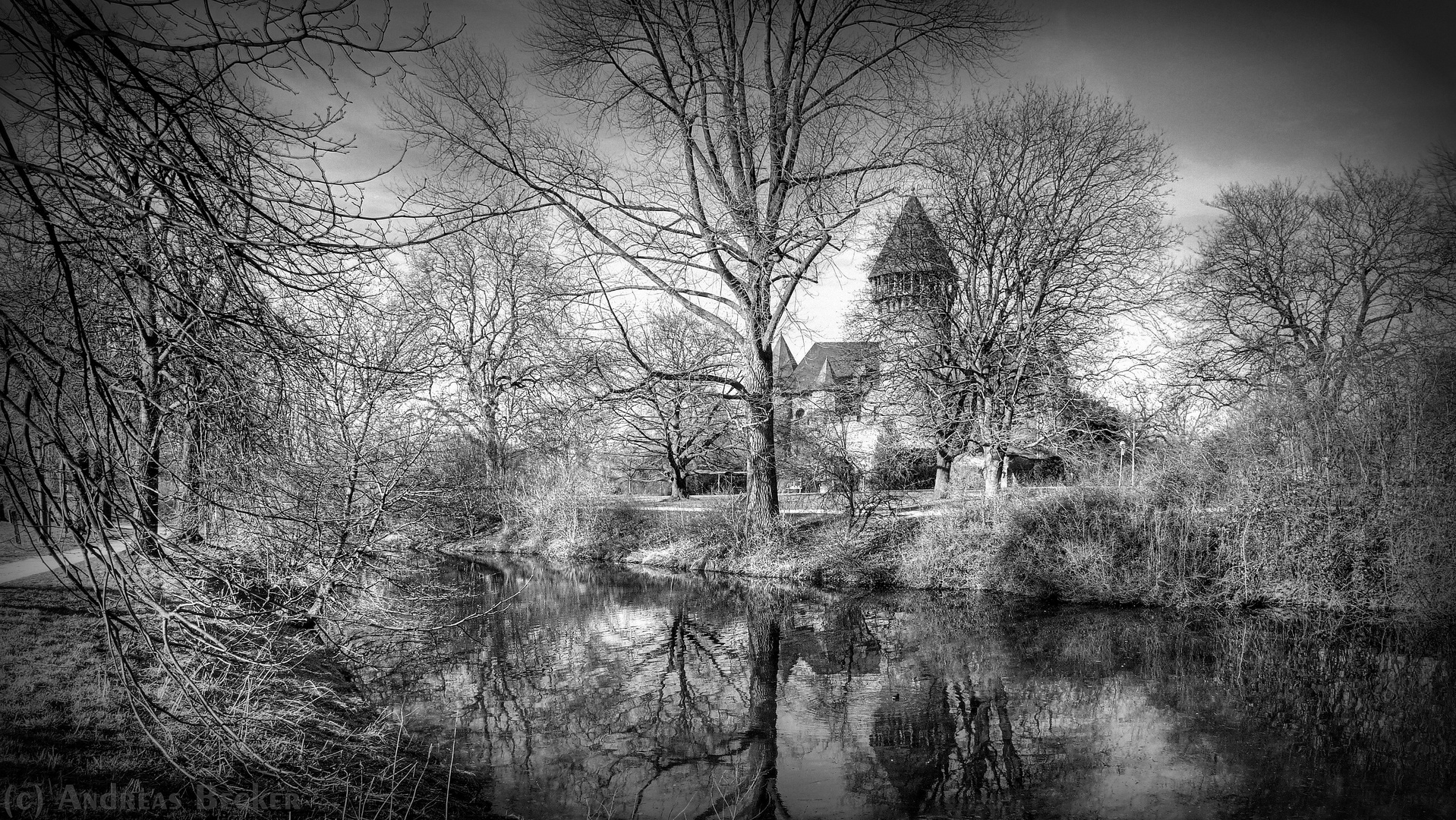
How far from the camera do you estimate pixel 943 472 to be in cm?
2503

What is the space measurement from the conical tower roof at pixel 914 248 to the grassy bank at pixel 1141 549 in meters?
7.41

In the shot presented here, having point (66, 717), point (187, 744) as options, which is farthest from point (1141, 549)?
point (66, 717)

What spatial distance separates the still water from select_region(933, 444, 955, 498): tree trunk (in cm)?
786

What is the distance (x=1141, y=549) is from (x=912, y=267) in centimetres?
979

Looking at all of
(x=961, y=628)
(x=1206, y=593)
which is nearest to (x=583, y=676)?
(x=961, y=628)

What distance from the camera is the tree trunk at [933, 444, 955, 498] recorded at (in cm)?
2156

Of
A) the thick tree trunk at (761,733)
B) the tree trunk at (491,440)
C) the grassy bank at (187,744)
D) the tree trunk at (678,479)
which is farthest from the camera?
the tree trunk at (678,479)

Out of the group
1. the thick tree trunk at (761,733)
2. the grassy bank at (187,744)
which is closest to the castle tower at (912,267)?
the thick tree trunk at (761,733)

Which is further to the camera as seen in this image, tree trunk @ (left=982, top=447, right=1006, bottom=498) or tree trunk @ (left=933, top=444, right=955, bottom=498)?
tree trunk @ (left=933, top=444, right=955, bottom=498)

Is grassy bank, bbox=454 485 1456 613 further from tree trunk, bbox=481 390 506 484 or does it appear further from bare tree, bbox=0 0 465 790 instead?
bare tree, bbox=0 0 465 790

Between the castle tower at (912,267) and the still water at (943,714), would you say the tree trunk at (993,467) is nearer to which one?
the castle tower at (912,267)

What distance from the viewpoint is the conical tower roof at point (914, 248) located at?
20375 millimetres

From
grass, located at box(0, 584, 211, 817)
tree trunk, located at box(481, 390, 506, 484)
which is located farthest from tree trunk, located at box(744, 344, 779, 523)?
grass, located at box(0, 584, 211, 817)

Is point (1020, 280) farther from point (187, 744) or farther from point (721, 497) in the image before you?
point (187, 744)
